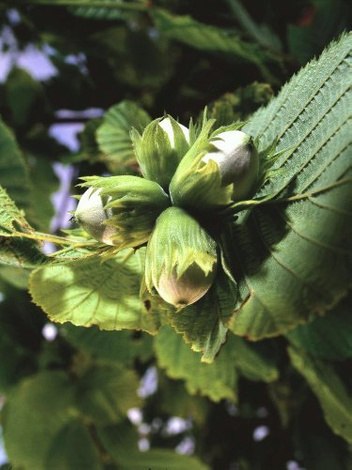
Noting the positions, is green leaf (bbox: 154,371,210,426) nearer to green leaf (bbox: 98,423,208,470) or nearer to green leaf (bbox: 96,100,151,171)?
green leaf (bbox: 98,423,208,470)

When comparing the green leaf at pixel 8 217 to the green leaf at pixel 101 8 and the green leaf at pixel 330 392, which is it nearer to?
the green leaf at pixel 330 392

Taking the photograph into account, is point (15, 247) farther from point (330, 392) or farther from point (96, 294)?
point (330, 392)

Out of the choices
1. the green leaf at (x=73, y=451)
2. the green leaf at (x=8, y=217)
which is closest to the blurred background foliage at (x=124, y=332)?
the green leaf at (x=73, y=451)

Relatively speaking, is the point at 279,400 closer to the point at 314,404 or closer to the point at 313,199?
the point at 314,404

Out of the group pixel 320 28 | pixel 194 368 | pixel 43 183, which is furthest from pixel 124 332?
pixel 320 28

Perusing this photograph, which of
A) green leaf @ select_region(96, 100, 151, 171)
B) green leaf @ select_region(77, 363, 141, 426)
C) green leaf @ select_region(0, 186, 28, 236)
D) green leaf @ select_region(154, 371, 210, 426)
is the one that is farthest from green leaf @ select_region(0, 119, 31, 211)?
green leaf @ select_region(154, 371, 210, 426)
